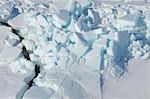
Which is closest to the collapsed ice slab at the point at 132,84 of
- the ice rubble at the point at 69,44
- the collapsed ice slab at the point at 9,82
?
the ice rubble at the point at 69,44

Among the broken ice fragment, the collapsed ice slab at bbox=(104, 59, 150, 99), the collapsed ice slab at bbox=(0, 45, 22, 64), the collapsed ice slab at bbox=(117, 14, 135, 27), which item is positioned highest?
the broken ice fragment

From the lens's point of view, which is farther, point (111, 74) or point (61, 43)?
point (61, 43)

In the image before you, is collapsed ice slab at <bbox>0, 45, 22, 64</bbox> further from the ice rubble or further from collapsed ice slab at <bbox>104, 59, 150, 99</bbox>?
collapsed ice slab at <bbox>104, 59, 150, 99</bbox>

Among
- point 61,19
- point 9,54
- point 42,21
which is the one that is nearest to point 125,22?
point 61,19

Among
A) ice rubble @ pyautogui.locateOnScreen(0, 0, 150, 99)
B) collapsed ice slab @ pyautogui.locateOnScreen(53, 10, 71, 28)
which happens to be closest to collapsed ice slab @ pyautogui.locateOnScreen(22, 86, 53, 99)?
ice rubble @ pyautogui.locateOnScreen(0, 0, 150, 99)

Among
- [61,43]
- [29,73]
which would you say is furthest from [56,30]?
[29,73]

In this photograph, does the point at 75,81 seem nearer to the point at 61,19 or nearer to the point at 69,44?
the point at 69,44

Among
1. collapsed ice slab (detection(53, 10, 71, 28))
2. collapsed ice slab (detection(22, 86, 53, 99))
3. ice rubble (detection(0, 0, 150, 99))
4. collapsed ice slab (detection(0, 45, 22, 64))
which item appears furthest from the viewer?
collapsed ice slab (detection(53, 10, 71, 28))

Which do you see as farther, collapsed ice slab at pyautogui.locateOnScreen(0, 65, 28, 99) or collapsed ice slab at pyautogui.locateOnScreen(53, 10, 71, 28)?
collapsed ice slab at pyautogui.locateOnScreen(53, 10, 71, 28)

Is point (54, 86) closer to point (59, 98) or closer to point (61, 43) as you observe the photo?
point (59, 98)
